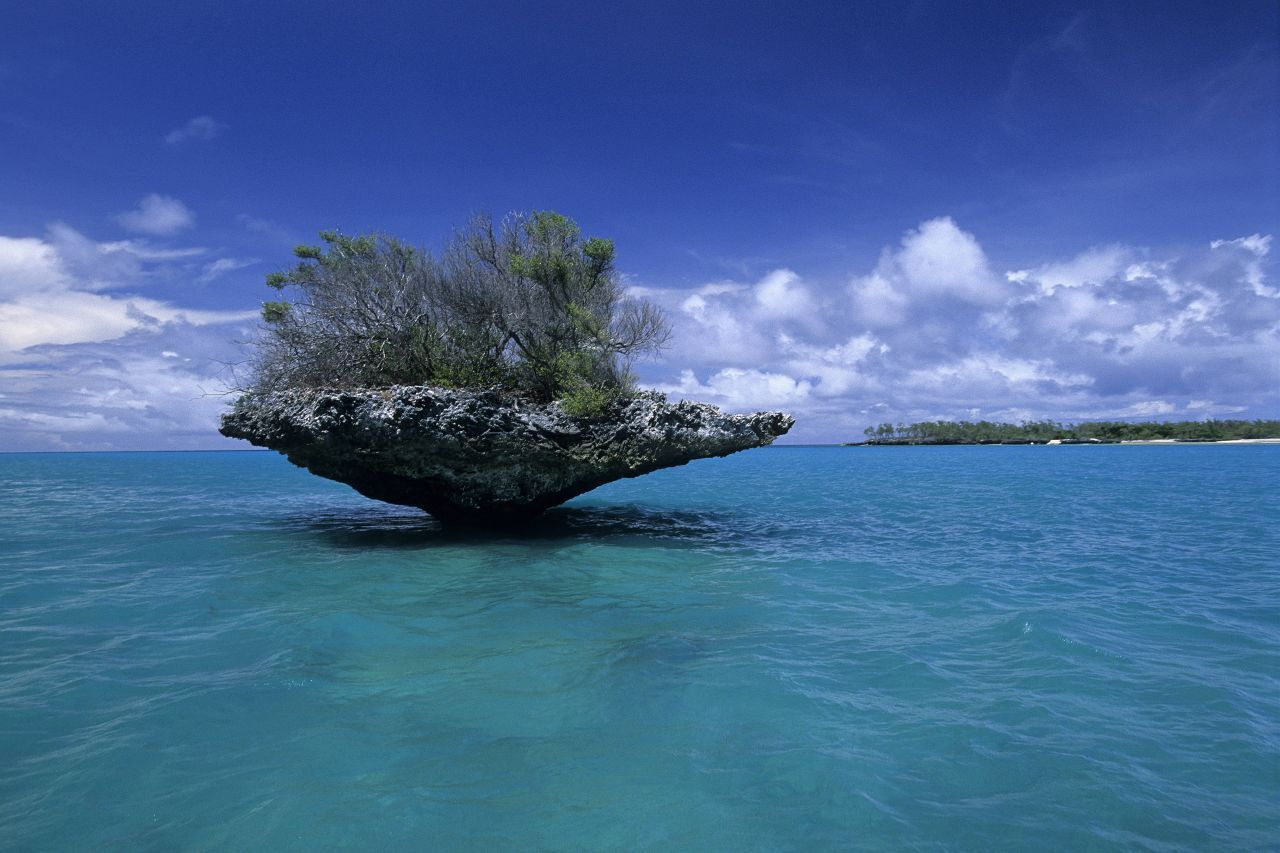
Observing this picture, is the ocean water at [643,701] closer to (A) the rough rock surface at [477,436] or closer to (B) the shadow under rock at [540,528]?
(B) the shadow under rock at [540,528]

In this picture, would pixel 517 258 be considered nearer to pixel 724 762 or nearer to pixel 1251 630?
pixel 724 762

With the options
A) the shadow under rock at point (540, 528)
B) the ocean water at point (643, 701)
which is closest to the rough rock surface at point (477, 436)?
the shadow under rock at point (540, 528)

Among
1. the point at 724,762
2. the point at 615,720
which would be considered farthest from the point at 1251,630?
the point at 615,720

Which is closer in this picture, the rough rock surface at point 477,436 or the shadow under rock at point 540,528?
the rough rock surface at point 477,436

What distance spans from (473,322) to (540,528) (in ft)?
20.1

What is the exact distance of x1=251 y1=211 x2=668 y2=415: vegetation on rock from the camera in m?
16.5

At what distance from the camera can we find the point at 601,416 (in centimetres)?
1520

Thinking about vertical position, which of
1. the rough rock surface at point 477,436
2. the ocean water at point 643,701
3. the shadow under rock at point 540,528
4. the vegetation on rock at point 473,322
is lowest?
the ocean water at point 643,701

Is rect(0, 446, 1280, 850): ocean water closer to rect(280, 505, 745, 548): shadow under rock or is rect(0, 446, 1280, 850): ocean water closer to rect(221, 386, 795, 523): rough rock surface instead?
rect(280, 505, 745, 548): shadow under rock

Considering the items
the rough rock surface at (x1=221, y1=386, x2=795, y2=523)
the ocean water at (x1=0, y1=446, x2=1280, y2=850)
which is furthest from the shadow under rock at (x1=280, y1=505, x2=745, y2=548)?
the ocean water at (x1=0, y1=446, x2=1280, y2=850)

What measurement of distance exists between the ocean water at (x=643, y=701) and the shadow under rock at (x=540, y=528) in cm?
233

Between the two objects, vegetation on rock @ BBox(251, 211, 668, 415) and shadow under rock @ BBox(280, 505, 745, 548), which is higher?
vegetation on rock @ BBox(251, 211, 668, 415)

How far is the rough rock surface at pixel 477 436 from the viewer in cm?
1395

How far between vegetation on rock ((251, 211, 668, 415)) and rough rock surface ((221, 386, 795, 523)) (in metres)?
1.47
